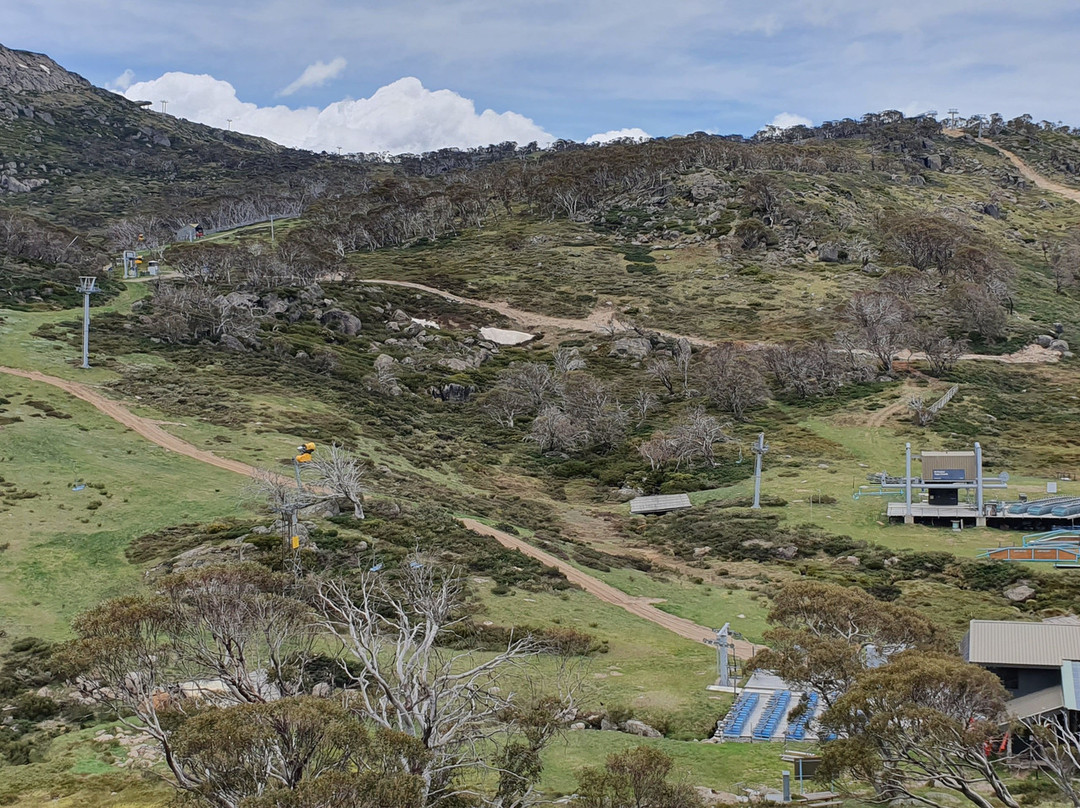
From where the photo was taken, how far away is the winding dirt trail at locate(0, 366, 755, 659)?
108 ft

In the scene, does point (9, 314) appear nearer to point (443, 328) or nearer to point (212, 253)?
point (212, 253)

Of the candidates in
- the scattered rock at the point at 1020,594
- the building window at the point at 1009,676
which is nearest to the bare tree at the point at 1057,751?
the building window at the point at 1009,676

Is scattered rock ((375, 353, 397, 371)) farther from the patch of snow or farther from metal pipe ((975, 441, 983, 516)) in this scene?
metal pipe ((975, 441, 983, 516))

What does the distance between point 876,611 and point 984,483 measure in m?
26.1

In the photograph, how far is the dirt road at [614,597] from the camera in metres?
31.8

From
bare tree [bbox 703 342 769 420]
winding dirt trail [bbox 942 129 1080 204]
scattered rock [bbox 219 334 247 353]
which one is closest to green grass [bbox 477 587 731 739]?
bare tree [bbox 703 342 769 420]

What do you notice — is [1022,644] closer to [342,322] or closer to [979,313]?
[979,313]

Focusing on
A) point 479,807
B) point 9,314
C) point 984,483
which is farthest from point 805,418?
point 9,314

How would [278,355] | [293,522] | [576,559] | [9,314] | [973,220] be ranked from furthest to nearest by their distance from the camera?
1. [973,220]
2. [278,355]
3. [9,314]
4. [576,559]
5. [293,522]

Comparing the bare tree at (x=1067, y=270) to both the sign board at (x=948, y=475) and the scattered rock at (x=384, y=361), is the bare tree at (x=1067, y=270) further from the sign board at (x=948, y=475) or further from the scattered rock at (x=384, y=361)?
the scattered rock at (x=384, y=361)

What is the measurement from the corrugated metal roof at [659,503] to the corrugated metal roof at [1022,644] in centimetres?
2934

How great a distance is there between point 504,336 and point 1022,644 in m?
78.7

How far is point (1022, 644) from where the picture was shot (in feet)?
73.9

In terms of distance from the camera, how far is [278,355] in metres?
73.6
